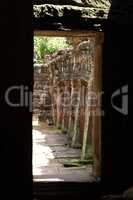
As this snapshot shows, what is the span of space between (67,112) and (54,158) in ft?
17.2

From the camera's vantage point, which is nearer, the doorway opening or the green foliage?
the doorway opening

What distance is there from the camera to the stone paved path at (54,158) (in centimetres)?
844

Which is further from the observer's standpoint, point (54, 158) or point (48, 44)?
point (48, 44)

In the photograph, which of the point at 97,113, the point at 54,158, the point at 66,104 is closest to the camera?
the point at 97,113

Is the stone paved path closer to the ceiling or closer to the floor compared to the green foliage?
closer to the floor

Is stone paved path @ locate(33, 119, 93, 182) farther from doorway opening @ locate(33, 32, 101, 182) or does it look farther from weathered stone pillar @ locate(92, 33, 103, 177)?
weathered stone pillar @ locate(92, 33, 103, 177)

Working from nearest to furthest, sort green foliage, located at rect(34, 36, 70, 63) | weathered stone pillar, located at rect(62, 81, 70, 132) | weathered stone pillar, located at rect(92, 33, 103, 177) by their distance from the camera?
weathered stone pillar, located at rect(92, 33, 103, 177) → weathered stone pillar, located at rect(62, 81, 70, 132) → green foliage, located at rect(34, 36, 70, 63)

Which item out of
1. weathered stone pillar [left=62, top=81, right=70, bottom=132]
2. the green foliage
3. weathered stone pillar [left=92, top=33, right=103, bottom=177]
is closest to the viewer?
weathered stone pillar [left=92, top=33, right=103, bottom=177]

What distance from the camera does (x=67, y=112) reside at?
16.9 m

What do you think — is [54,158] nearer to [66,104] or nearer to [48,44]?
[66,104]

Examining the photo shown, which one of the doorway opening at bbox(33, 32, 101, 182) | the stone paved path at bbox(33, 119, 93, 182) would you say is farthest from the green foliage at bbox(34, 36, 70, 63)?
the stone paved path at bbox(33, 119, 93, 182)

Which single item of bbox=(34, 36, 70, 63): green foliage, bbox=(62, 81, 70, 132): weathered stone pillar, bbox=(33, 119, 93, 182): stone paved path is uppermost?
bbox=(34, 36, 70, 63): green foliage

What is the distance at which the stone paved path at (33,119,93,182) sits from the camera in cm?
844

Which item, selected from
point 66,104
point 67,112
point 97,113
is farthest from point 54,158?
point 66,104
